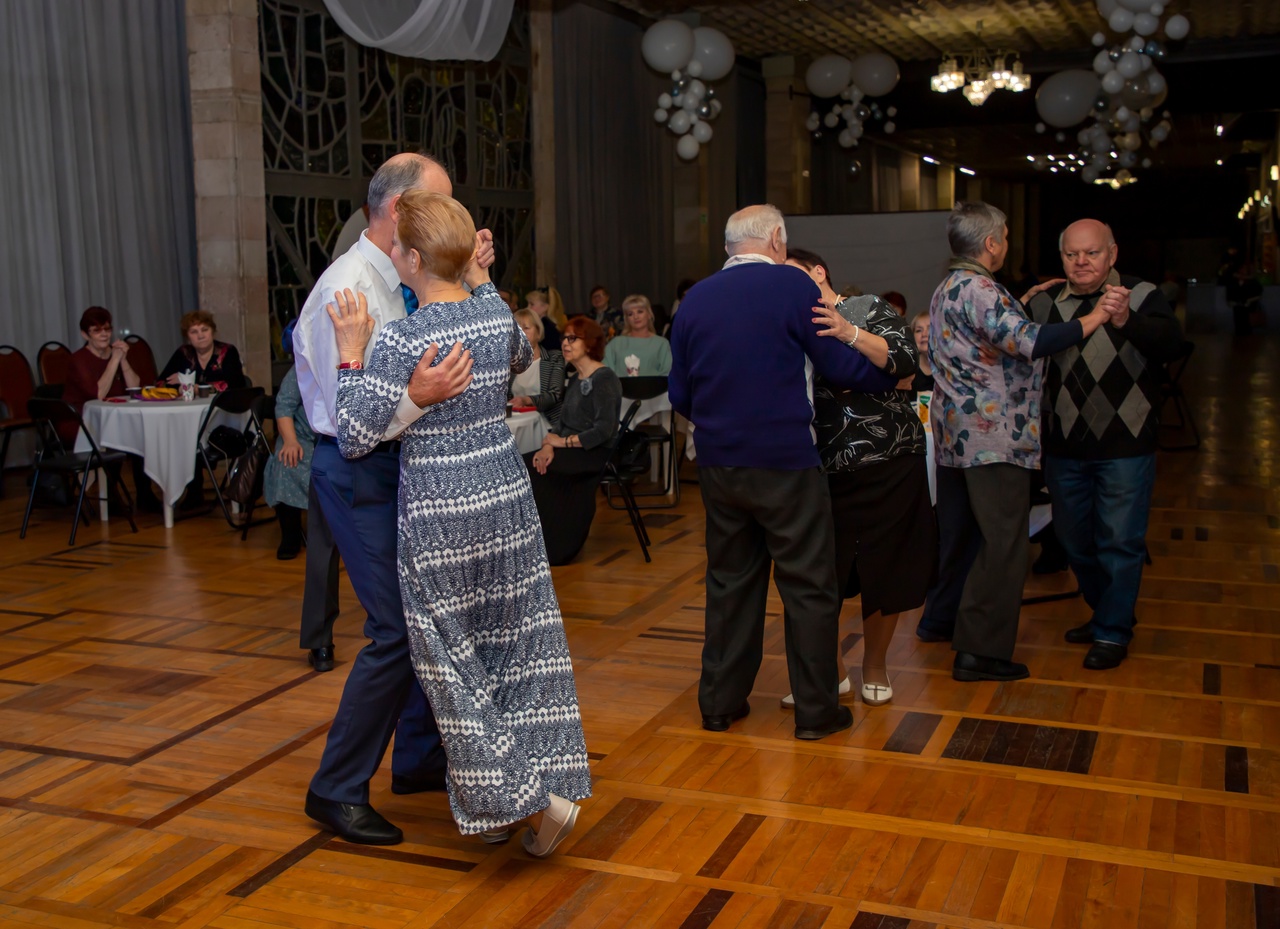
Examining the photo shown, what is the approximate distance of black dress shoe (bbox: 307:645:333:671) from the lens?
433 centimetres

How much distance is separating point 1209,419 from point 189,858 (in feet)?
32.9

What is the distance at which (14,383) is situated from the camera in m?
7.77

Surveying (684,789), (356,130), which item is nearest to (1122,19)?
(356,130)

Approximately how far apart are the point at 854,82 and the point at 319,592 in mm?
12777

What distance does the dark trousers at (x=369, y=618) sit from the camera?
2.74 m

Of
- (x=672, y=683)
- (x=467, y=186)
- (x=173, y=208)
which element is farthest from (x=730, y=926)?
(x=467, y=186)

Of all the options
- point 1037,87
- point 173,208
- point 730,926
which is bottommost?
point 730,926

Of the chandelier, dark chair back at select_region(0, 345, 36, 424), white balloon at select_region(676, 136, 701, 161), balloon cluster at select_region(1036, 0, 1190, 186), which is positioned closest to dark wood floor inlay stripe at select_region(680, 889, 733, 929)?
dark chair back at select_region(0, 345, 36, 424)

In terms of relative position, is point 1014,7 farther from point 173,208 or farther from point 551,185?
point 173,208

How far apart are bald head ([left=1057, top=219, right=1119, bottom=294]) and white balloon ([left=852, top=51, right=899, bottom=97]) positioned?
1182cm

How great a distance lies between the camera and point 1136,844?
9.37 ft

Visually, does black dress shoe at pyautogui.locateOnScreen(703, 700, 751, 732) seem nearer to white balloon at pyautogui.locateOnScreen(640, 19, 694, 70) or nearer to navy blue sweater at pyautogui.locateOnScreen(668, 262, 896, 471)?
navy blue sweater at pyautogui.locateOnScreen(668, 262, 896, 471)

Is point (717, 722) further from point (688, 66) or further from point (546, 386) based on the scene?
point (688, 66)

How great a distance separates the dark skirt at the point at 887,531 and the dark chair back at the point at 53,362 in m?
5.90
